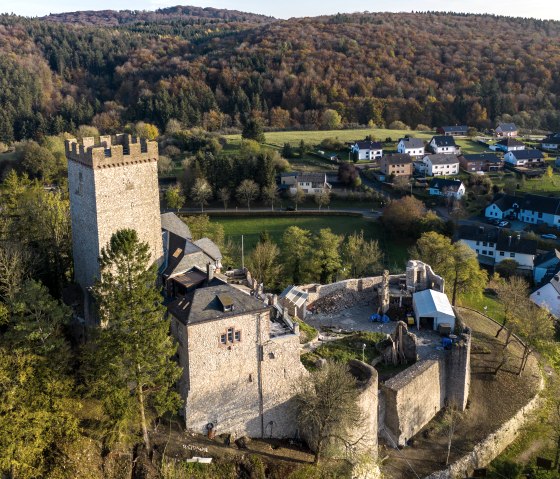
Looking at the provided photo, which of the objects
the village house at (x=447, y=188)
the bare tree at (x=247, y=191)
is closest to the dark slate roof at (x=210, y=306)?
the bare tree at (x=247, y=191)

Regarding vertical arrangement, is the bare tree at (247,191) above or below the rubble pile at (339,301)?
above

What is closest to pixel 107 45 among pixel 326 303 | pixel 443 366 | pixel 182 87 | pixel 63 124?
pixel 182 87

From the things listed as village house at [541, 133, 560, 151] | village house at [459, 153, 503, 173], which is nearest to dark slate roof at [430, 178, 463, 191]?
village house at [459, 153, 503, 173]

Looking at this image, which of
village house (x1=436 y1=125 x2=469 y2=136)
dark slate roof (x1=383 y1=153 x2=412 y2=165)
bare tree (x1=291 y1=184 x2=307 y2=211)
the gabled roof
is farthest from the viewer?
village house (x1=436 y1=125 x2=469 y2=136)

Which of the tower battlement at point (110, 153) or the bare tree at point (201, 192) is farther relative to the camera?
the bare tree at point (201, 192)

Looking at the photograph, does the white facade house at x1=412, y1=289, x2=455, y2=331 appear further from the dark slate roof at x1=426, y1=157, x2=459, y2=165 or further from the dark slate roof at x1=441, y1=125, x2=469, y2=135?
A: the dark slate roof at x1=441, y1=125, x2=469, y2=135

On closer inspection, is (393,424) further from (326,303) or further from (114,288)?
(114,288)

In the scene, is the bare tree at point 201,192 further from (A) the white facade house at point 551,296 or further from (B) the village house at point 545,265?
(A) the white facade house at point 551,296
